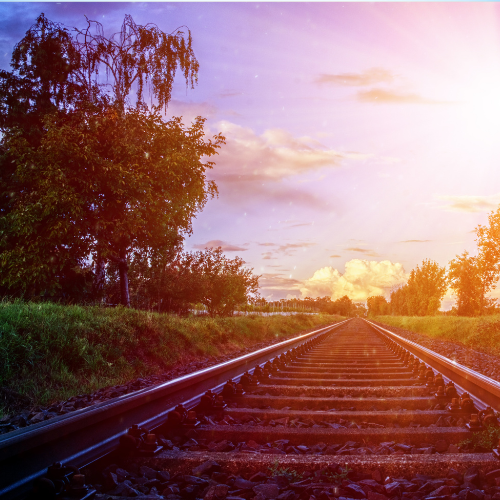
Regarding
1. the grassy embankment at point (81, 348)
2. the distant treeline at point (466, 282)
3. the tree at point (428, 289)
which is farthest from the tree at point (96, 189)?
the tree at point (428, 289)

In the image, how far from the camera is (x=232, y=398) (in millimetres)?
3994

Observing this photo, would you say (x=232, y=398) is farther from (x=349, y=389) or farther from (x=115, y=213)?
(x=115, y=213)

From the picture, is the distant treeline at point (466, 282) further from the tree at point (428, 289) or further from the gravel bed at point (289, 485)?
the gravel bed at point (289, 485)

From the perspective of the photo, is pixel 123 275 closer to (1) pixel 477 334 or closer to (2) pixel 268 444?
(1) pixel 477 334

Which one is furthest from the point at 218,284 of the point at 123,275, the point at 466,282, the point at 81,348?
the point at 466,282

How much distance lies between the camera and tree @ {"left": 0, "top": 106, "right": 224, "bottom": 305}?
488 inches

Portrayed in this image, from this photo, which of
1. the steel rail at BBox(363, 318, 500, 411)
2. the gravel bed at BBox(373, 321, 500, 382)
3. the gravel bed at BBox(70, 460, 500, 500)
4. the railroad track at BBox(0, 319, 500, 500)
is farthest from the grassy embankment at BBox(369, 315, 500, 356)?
the gravel bed at BBox(70, 460, 500, 500)

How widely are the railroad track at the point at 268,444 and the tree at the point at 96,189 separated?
9767 mm

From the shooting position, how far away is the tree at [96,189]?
12.4m

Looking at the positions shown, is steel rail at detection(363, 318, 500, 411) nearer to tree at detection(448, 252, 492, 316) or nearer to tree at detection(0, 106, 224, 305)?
tree at detection(0, 106, 224, 305)

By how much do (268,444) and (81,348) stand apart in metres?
4.33

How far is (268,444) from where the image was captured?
2.78 metres

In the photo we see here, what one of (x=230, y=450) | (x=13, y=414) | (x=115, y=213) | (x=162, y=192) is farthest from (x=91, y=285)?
(x=230, y=450)

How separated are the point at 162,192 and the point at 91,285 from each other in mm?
4563
